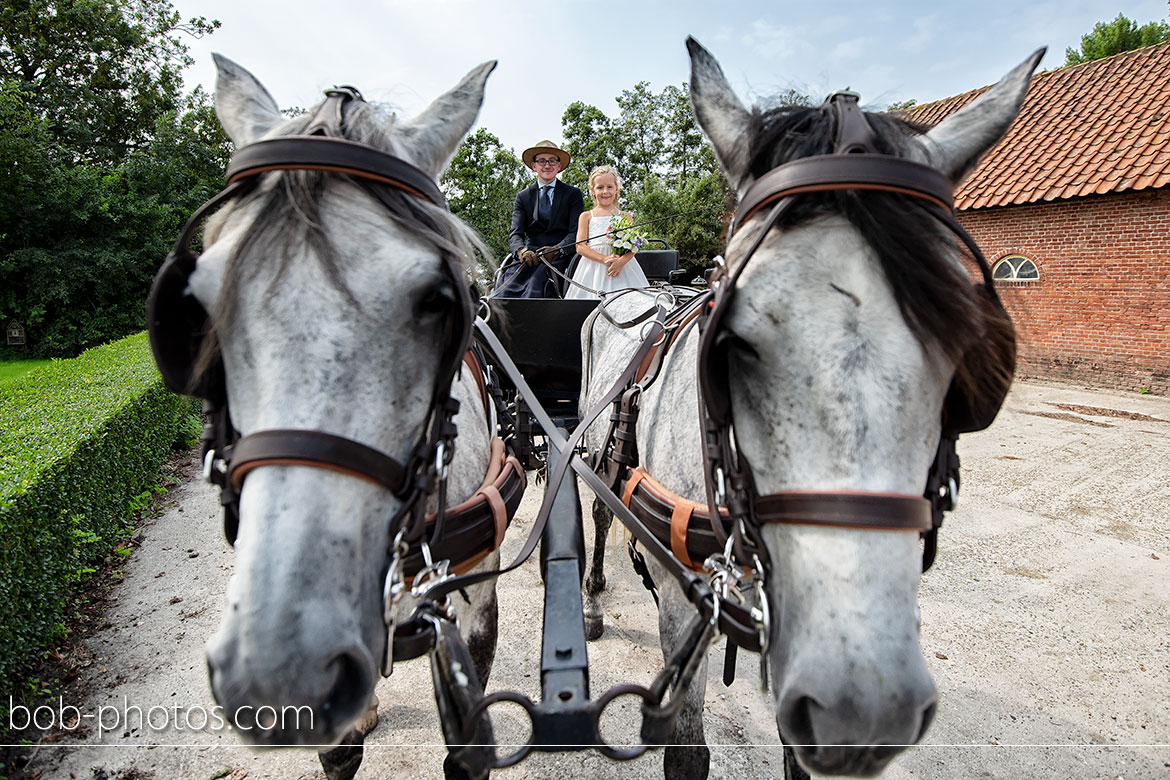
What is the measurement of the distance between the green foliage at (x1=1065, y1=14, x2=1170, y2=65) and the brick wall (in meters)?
26.9

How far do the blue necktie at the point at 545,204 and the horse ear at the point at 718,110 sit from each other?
353 cm

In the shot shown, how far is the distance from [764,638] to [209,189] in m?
23.1

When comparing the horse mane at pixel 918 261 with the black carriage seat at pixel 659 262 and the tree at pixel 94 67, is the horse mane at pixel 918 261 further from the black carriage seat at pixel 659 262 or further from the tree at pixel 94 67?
the tree at pixel 94 67

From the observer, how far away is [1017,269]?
36.5 feet

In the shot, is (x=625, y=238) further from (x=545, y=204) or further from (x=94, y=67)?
(x=94, y=67)

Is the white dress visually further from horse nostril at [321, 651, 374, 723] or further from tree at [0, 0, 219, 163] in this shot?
tree at [0, 0, 219, 163]

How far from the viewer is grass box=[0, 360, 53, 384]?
12.1m

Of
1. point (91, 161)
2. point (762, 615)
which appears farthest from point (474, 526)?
point (91, 161)

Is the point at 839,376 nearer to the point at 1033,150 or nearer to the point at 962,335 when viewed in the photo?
the point at 962,335

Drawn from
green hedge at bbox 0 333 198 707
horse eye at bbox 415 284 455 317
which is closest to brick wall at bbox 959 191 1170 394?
horse eye at bbox 415 284 455 317

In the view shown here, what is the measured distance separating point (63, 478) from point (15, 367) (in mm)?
14055

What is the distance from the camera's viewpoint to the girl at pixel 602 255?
175 inches

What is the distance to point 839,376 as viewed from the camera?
3.69 ft

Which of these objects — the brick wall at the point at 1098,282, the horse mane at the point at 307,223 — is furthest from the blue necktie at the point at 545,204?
the brick wall at the point at 1098,282
